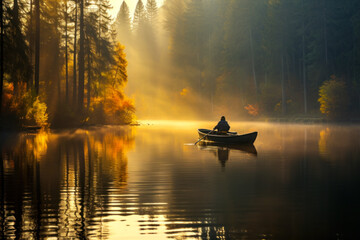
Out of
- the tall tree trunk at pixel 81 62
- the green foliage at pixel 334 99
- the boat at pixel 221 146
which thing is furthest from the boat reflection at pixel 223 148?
the green foliage at pixel 334 99

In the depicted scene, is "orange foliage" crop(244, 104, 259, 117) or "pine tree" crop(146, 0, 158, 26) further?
"pine tree" crop(146, 0, 158, 26)

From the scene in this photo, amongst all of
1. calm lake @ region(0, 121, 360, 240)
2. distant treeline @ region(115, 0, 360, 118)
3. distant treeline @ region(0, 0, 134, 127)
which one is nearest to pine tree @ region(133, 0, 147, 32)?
distant treeline @ region(115, 0, 360, 118)

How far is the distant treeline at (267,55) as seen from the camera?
67.0 metres

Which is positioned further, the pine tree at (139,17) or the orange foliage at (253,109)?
the pine tree at (139,17)

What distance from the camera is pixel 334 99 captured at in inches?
2366

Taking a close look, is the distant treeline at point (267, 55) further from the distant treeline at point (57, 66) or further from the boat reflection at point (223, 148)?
the boat reflection at point (223, 148)

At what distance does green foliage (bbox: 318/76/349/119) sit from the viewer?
60.2 meters

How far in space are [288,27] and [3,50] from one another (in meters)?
48.6

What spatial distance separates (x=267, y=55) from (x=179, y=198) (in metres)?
65.9

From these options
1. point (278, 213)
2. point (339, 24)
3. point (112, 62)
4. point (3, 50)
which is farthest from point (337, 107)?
point (278, 213)

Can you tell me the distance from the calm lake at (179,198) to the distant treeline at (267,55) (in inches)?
1812

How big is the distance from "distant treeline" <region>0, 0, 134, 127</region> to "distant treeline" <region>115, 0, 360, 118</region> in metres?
23.8

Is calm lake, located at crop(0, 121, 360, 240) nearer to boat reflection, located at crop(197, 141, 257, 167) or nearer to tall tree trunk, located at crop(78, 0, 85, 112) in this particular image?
boat reflection, located at crop(197, 141, 257, 167)

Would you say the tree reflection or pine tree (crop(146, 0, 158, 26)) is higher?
pine tree (crop(146, 0, 158, 26))
